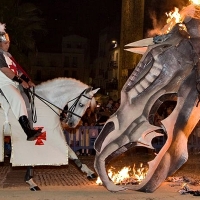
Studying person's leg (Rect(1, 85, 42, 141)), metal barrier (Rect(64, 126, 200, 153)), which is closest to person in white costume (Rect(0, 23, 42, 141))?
person's leg (Rect(1, 85, 42, 141))

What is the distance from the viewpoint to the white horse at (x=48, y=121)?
8375mm

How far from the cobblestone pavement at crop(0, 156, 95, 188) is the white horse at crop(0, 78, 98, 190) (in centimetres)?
116

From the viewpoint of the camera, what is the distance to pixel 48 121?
28.2ft

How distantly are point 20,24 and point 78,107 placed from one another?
11.0 m

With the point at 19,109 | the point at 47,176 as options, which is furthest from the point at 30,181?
the point at 47,176

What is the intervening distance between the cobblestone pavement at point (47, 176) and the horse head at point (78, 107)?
152 centimetres

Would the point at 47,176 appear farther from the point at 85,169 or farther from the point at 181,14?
the point at 181,14

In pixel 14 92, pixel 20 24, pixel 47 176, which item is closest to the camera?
pixel 14 92

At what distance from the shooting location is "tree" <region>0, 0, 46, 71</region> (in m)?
18.7

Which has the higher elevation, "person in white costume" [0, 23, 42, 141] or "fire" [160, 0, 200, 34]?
"fire" [160, 0, 200, 34]

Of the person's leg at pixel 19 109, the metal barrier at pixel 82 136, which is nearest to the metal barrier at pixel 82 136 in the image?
the metal barrier at pixel 82 136

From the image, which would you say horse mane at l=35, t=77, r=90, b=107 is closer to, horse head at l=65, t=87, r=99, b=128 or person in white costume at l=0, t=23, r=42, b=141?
horse head at l=65, t=87, r=99, b=128

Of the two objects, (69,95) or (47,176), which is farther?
(47,176)

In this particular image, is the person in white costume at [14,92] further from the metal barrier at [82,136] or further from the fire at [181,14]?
the metal barrier at [82,136]
